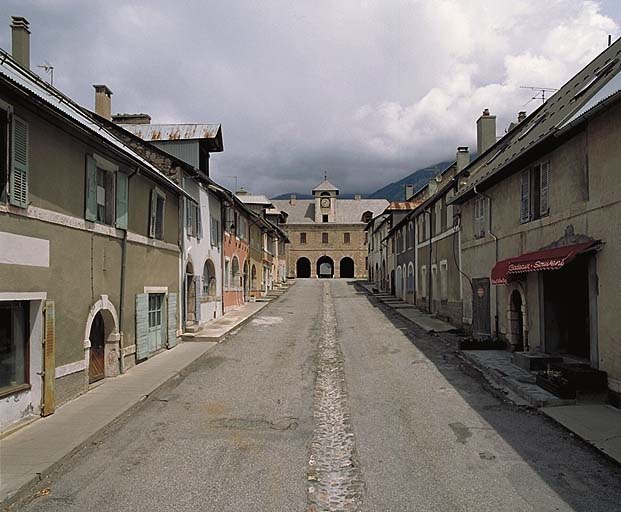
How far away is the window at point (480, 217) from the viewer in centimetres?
1805

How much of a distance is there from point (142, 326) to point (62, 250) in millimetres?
4969

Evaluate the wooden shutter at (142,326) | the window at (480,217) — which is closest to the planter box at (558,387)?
the window at (480,217)

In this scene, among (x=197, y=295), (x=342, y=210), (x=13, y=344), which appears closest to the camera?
(x=13, y=344)

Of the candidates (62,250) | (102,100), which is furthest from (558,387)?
(102,100)

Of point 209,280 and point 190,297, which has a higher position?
point 209,280

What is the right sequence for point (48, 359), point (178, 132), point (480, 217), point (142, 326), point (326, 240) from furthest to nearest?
point (326, 240) < point (178, 132) < point (480, 217) < point (142, 326) < point (48, 359)

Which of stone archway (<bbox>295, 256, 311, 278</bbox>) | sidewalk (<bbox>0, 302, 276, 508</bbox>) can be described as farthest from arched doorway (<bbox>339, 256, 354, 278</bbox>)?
sidewalk (<bbox>0, 302, 276, 508</bbox>)

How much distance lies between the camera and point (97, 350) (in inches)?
515

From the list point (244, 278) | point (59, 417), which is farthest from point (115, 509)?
point (244, 278)

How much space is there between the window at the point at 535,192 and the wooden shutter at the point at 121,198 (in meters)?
10.1

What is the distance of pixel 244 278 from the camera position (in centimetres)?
3428

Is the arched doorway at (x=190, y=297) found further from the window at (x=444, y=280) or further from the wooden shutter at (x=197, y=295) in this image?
the window at (x=444, y=280)

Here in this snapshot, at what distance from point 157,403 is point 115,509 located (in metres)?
5.21

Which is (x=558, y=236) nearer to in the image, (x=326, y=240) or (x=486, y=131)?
(x=486, y=131)
